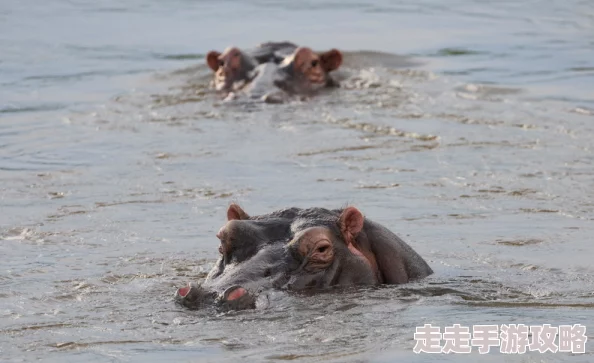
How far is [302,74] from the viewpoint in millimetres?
15883

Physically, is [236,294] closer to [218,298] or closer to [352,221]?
[218,298]

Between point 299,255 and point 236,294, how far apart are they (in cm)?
58

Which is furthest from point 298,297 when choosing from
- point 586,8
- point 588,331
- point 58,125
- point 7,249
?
point 586,8

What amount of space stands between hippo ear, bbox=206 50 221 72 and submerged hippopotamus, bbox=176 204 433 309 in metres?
8.83

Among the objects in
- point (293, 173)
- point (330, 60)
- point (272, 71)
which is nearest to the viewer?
point (293, 173)

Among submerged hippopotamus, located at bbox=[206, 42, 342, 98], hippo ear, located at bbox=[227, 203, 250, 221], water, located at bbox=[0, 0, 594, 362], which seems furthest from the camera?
submerged hippopotamus, located at bbox=[206, 42, 342, 98]

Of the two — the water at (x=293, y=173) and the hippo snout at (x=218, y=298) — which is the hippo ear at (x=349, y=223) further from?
the hippo snout at (x=218, y=298)

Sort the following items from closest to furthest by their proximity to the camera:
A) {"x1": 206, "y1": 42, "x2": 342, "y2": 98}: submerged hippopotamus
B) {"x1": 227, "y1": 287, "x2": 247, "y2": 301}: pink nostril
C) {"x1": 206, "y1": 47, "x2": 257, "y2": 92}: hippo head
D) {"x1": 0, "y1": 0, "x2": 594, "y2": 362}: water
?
{"x1": 227, "y1": 287, "x2": 247, "y2": 301}: pink nostril < {"x1": 0, "y1": 0, "x2": 594, "y2": 362}: water < {"x1": 206, "y1": 42, "x2": 342, "y2": 98}: submerged hippopotamus < {"x1": 206, "y1": 47, "x2": 257, "y2": 92}: hippo head

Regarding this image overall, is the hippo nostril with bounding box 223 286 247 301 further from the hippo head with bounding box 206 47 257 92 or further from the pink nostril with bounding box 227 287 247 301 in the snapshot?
the hippo head with bounding box 206 47 257 92

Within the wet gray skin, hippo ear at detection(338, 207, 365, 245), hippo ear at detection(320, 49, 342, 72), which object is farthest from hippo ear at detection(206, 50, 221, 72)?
hippo ear at detection(338, 207, 365, 245)

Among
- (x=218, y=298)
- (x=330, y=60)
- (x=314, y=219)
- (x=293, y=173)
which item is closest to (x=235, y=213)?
(x=314, y=219)

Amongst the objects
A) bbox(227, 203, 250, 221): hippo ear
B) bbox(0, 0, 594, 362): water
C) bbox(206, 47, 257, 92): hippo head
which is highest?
bbox(227, 203, 250, 221): hippo ear

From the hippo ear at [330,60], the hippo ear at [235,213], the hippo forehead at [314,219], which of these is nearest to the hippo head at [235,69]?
the hippo ear at [330,60]

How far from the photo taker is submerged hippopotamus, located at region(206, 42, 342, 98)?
15562 millimetres
